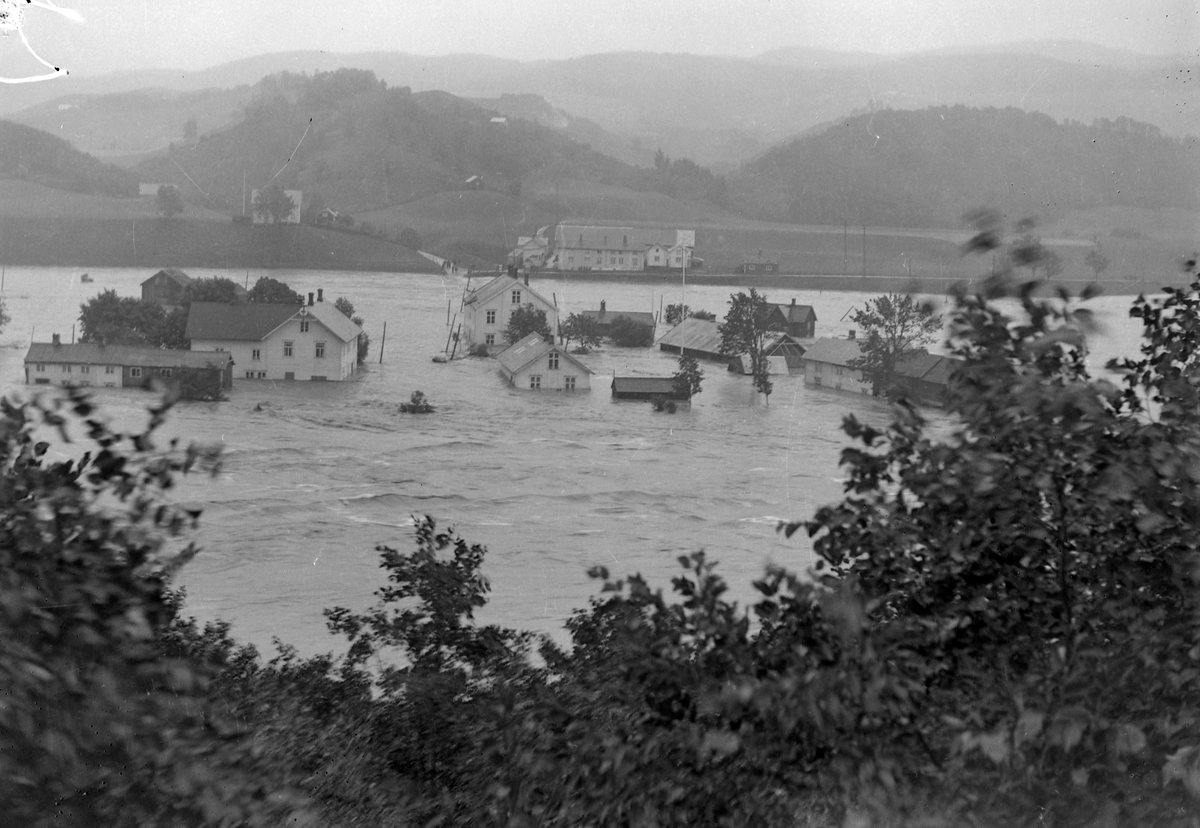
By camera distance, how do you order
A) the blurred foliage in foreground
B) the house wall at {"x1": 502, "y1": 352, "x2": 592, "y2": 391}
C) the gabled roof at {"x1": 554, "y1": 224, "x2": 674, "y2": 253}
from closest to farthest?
the blurred foliage in foreground, the house wall at {"x1": 502, "y1": 352, "x2": 592, "y2": 391}, the gabled roof at {"x1": 554, "y1": 224, "x2": 674, "y2": 253}

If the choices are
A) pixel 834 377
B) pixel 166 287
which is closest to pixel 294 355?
pixel 166 287

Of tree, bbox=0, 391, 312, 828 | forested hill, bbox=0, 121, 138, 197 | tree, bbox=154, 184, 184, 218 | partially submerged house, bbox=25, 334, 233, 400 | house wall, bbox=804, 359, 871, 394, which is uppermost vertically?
forested hill, bbox=0, 121, 138, 197

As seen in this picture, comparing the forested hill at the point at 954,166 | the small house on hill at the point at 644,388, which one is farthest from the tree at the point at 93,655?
the forested hill at the point at 954,166

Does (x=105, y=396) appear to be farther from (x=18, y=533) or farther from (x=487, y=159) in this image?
(x=487, y=159)

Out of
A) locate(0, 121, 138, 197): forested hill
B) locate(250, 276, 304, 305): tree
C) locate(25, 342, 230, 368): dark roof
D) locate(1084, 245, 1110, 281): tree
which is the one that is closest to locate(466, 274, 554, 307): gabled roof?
locate(250, 276, 304, 305): tree

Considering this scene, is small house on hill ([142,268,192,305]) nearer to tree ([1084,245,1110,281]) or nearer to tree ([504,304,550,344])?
tree ([504,304,550,344])

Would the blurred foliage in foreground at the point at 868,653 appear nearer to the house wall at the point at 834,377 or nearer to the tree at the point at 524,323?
the house wall at the point at 834,377

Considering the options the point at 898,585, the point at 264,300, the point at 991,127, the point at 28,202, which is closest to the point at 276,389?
the point at 264,300
